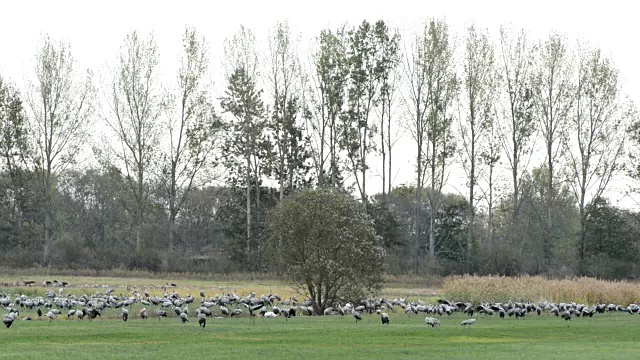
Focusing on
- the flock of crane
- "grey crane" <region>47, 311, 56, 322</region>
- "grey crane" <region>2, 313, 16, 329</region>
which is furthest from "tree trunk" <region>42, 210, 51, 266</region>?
"grey crane" <region>2, 313, 16, 329</region>

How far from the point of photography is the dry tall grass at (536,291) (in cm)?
4903

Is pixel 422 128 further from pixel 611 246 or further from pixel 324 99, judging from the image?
pixel 611 246

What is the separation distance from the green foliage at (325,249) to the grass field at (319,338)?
2970 mm

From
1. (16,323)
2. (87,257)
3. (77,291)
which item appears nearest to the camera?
(16,323)

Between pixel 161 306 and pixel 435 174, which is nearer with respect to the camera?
pixel 161 306

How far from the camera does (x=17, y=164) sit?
7731 cm

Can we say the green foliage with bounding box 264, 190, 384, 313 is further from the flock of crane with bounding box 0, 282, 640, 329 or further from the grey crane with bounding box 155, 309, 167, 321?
the grey crane with bounding box 155, 309, 167, 321

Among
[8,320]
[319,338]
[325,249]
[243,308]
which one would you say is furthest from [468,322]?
[8,320]

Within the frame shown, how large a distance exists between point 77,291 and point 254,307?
14.0m

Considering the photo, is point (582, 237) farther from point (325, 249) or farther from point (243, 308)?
point (243, 308)

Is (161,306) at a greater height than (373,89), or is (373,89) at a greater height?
(373,89)

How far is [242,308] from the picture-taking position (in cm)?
4328

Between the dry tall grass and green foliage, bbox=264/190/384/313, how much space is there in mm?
8198

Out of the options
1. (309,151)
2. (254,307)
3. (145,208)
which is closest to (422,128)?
(309,151)
